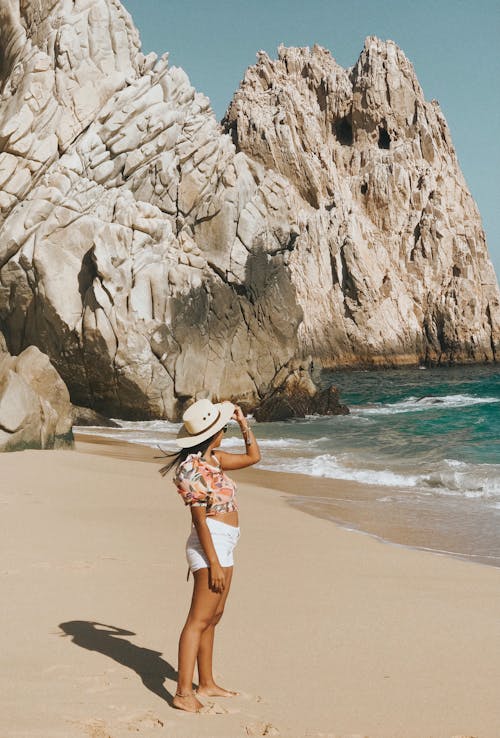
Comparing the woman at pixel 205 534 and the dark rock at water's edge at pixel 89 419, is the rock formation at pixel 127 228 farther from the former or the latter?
the woman at pixel 205 534

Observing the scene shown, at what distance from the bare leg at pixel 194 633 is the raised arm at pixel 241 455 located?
0.60 m

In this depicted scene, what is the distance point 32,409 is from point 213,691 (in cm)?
1113

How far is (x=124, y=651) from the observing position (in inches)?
169

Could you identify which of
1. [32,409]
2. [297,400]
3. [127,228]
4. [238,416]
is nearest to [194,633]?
[238,416]

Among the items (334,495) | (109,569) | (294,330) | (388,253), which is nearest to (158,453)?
(334,495)

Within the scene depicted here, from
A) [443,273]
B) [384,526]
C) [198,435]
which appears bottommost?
[384,526]

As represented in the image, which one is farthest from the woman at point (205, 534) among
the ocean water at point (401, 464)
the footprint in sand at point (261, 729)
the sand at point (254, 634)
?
the ocean water at point (401, 464)

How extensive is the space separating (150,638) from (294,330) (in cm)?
2653

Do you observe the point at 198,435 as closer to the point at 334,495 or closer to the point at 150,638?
the point at 150,638

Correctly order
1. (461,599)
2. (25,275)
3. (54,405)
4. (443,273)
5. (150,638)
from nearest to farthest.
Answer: (150,638) < (461,599) < (54,405) < (25,275) < (443,273)

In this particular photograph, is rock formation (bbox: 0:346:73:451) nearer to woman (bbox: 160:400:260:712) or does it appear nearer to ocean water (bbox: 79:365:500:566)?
ocean water (bbox: 79:365:500:566)

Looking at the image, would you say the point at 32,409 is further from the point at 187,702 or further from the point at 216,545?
the point at 187,702

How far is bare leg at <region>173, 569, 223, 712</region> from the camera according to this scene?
142 inches

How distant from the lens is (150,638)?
4582 millimetres
